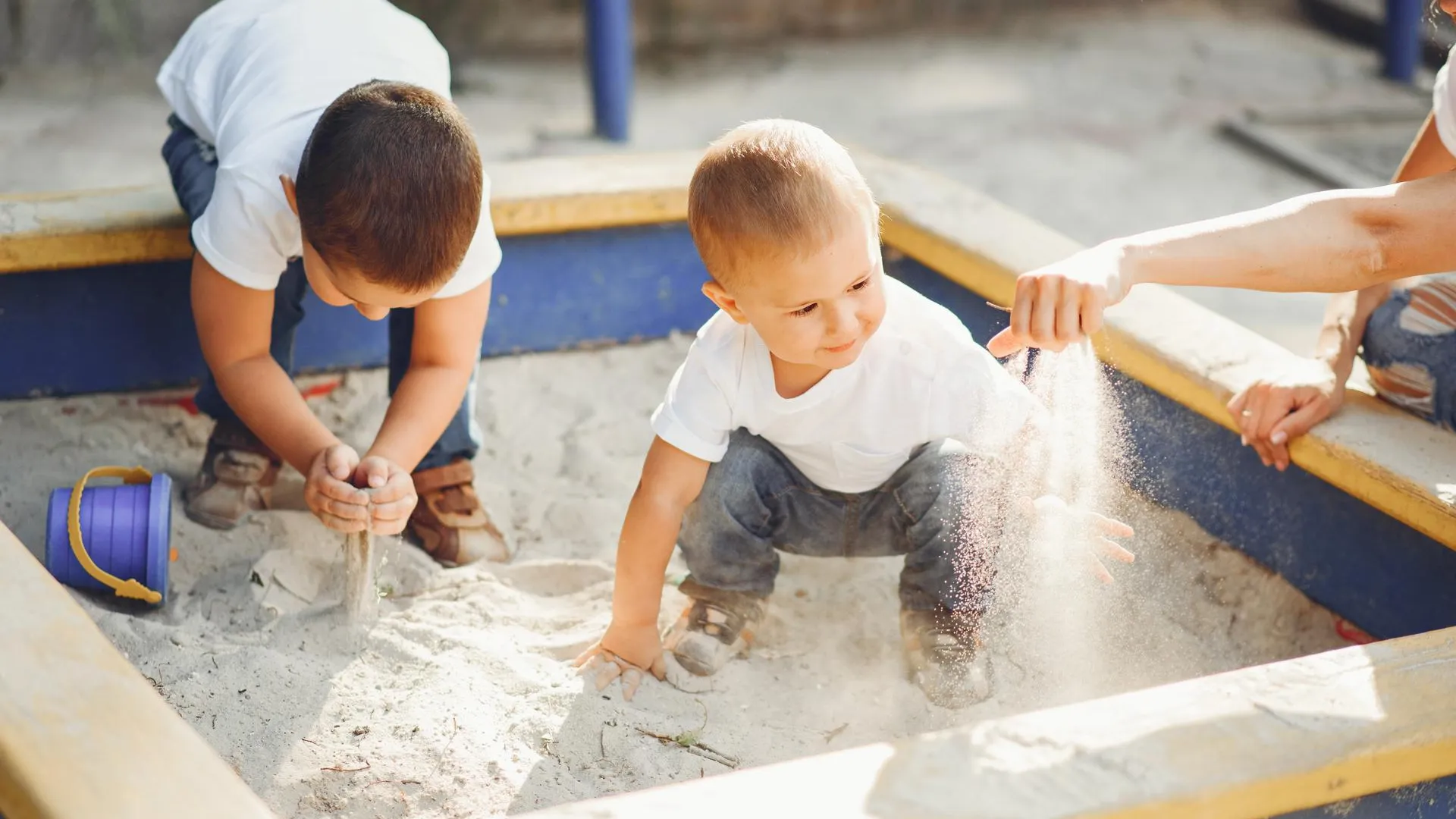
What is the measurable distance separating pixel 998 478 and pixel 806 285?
400 millimetres

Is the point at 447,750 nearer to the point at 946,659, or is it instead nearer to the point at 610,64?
the point at 946,659

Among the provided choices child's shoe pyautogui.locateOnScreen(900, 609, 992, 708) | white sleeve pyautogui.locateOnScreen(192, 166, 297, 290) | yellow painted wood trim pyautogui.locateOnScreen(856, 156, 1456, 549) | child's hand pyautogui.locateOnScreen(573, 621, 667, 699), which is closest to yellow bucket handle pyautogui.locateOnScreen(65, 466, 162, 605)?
white sleeve pyautogui.locateOnScreen(192, 166, 297, 290)

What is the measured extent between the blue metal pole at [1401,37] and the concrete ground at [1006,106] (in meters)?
0.07

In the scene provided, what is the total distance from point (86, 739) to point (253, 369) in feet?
2.62

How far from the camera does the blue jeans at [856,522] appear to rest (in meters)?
1.67

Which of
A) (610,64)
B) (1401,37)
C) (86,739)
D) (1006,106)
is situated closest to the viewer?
(86,739)

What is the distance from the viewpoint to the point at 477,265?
181cm

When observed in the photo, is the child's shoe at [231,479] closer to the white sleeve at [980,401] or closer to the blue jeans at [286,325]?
the blue jeans at [286,325]

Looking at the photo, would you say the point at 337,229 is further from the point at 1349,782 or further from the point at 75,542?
the point at 1349,782

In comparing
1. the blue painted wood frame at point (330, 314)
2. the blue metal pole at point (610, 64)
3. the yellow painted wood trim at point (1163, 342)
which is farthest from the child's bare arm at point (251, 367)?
the blue metal pole at point (610, 64)

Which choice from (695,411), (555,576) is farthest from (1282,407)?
(555,576)

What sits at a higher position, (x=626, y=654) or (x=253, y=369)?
(x=253, y=369)

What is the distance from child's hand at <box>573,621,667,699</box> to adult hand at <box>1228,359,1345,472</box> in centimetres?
79

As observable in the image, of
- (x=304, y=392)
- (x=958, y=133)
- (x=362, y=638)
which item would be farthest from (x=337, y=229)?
(x=958, y=133)
